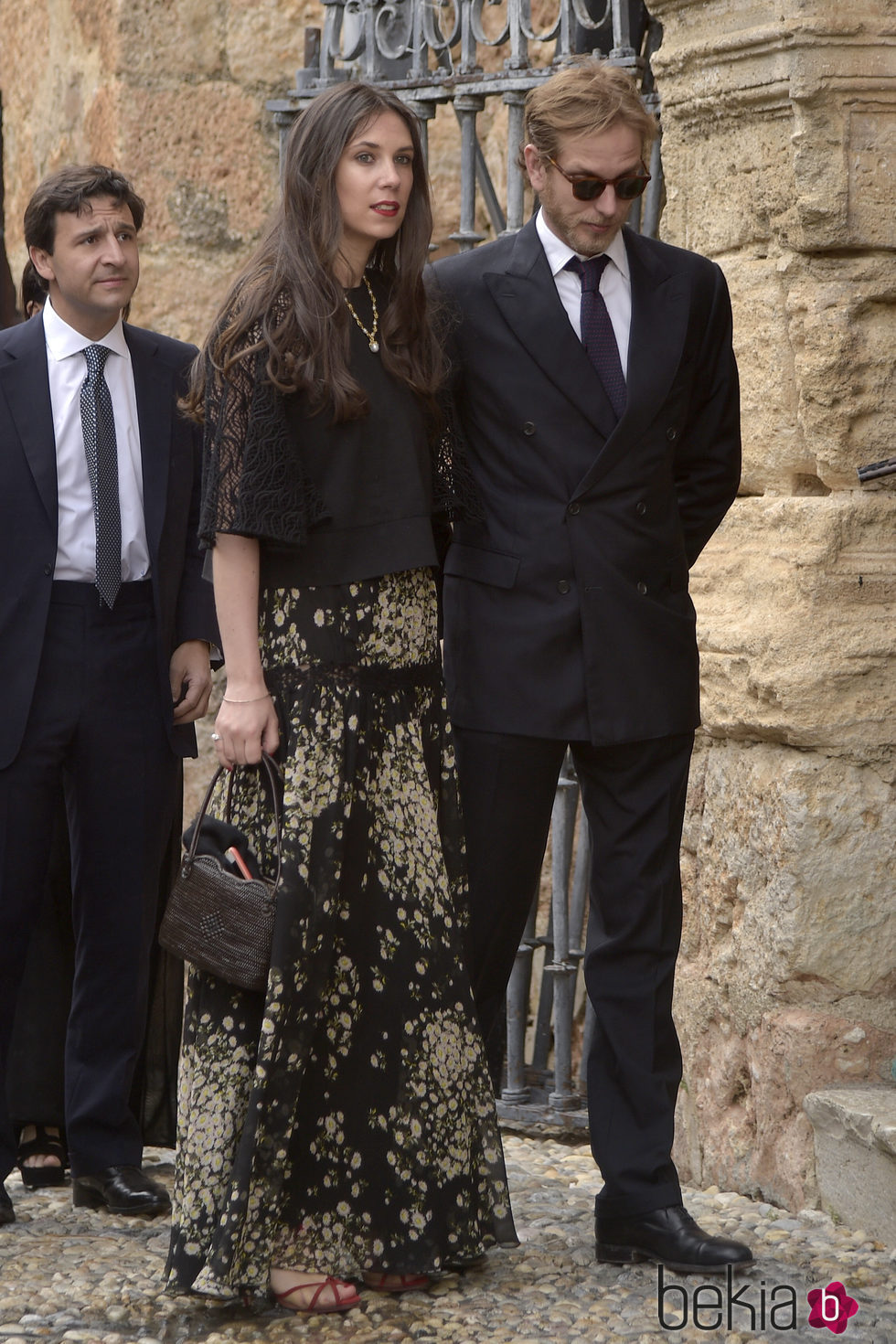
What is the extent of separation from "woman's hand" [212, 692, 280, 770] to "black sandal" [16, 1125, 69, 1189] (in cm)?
140

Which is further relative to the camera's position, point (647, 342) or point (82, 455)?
point (82, 455)

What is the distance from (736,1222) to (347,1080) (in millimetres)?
974

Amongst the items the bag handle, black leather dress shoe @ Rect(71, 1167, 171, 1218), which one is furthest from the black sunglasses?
black leather dress shoe @ Rect(71, 1167, 171, 1218)

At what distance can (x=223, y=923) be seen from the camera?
285 cm

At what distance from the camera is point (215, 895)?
2.85 m

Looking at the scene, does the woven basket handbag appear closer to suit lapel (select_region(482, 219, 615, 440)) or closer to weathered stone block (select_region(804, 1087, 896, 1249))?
suit lapel (select_region(482, 219, 615, 440))

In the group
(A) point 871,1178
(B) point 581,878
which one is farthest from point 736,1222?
(B) point 581,878

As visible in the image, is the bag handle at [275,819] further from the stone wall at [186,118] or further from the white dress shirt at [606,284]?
the stone wall at [186,118]

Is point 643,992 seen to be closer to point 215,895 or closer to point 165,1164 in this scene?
point 215,895

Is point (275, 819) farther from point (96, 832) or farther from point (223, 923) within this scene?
point (96, 832)

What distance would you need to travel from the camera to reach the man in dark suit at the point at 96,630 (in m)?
3.53

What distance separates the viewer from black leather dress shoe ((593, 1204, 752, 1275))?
3.03m

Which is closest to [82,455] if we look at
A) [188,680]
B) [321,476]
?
[188,680]

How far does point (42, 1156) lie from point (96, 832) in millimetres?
782
